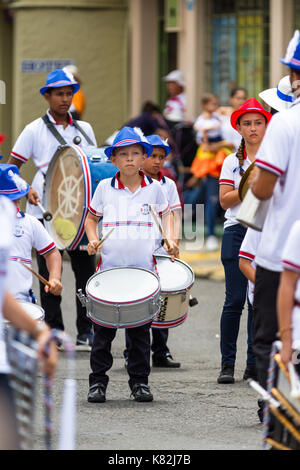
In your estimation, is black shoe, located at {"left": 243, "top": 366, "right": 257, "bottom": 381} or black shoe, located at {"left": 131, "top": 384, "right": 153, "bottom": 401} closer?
black shoe, located at {"left": 131, "top": 384, "right": 153, "bottom": 401}

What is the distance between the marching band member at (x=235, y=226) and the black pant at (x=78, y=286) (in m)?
1.60

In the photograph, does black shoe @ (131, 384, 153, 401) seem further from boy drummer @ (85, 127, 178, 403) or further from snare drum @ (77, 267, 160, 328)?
snare drum @ (77, 267, 160, 328)

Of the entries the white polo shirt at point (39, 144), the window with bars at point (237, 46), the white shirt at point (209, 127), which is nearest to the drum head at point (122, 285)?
the white polo shirt at point (39, 144)

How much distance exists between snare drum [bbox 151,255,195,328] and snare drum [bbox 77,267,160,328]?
705 millimetres

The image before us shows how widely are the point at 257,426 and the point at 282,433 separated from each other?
5.78 ft

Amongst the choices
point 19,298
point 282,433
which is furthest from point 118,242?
point 282,433

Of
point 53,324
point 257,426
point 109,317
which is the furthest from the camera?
point 53,324

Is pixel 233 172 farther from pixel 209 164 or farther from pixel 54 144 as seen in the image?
pixel 209 164

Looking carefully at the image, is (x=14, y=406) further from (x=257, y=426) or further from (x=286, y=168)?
(x=257, y=426)

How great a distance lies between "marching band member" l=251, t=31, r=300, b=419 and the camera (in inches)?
209

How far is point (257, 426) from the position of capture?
6.63 meters

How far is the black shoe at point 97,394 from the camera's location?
7.31 metres

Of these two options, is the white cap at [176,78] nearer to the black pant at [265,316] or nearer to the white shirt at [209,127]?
the white shirt at [209,127]

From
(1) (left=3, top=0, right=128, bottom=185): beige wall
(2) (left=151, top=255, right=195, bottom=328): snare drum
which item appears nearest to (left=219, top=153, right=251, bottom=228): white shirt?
(2) (left=151, top=255, right=195, bottom=328): snare drum
